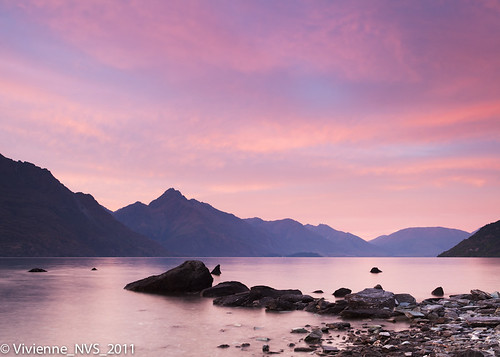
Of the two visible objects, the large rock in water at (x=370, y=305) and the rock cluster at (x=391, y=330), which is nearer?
the rock cluster at (x=391, y=330)

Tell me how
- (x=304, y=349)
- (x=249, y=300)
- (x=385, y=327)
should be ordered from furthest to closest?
(x=249, y=300), (x=385, y=327), (x=304, y=349)

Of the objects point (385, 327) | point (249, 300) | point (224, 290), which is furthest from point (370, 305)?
point (224, 290)

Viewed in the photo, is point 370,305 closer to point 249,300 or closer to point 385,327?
point 385,327

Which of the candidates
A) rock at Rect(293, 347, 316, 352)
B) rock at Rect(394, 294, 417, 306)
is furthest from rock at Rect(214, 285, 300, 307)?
rock at Rect(293, 347, 316, 352)

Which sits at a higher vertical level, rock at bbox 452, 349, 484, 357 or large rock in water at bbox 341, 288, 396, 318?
rock at bbox 452, 349, 484, 357

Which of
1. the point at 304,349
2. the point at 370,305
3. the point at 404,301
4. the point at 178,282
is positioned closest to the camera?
the point at 304,349

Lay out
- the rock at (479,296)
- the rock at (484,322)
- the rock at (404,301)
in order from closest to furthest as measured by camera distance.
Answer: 1. the rock at (484,322)
2. the rock at (404,301)
3. the rock at (479,296)

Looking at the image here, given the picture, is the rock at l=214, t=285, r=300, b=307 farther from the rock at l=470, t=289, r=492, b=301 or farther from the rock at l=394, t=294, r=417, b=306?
the rock at l=470, t=289, r=492, b=301

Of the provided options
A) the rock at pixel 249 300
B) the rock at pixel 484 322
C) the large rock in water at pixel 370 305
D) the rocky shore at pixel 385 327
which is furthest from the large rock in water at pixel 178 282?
the rock at pixel 484 322

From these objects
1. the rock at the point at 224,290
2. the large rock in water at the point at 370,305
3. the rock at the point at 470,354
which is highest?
the rock at the point at 470,354

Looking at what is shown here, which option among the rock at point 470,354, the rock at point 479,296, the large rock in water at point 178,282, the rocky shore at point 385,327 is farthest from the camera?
the large rock in water at point 178,282

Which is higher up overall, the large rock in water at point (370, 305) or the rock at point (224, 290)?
the large rock in water at point (370, 305)

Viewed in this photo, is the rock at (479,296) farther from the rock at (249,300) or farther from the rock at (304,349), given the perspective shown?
the rock at (304,349)

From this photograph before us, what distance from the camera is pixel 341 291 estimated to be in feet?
165
